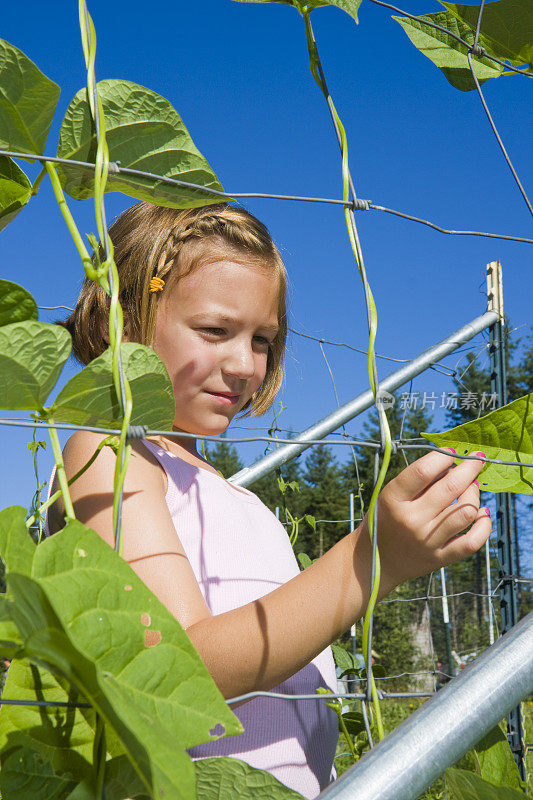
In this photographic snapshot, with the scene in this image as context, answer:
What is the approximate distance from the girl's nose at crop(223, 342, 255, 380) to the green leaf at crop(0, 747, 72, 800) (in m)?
0.60

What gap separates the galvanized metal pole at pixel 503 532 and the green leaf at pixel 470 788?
899 mm

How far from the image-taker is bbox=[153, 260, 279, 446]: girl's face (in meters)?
0.85

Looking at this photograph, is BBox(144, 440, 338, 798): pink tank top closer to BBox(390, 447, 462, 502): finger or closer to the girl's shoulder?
the girl's shoulder

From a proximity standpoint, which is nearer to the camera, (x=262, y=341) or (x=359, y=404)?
(x=262, y=341)

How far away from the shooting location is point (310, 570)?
56 centimetres

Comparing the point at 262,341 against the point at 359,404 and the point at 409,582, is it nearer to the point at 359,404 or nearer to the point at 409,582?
the point at 359,404

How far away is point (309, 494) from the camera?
22719mm

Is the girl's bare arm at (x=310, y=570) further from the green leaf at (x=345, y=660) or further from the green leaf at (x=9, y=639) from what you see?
the green leaf at (x=345, y=660)

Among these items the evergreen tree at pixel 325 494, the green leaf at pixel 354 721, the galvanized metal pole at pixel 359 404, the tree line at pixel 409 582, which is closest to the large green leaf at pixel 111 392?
the galvanized metal pole at pixel 359 404

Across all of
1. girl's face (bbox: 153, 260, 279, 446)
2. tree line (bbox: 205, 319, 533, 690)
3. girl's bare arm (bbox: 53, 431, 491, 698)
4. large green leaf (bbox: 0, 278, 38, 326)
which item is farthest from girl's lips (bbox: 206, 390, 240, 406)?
tree line (bbox: 205, 319, 533, 690)

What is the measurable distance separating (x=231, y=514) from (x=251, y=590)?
0.12 metres

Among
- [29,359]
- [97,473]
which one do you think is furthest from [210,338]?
[29,359]

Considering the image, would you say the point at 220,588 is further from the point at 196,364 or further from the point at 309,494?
the point at 309,494

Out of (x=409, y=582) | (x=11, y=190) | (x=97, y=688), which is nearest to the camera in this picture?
(x=97, y=688)
